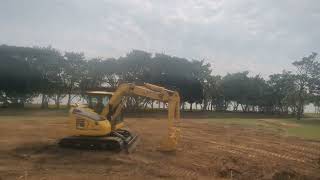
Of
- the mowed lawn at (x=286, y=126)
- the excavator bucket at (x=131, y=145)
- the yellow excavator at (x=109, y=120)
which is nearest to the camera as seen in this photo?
the yellow excavator at (x=109, y=120)

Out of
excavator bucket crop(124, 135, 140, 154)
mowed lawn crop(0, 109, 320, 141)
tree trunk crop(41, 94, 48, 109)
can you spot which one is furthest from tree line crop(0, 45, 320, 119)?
excavator bucket crop(124, 135, 140, 154)

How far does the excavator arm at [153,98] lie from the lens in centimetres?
1933

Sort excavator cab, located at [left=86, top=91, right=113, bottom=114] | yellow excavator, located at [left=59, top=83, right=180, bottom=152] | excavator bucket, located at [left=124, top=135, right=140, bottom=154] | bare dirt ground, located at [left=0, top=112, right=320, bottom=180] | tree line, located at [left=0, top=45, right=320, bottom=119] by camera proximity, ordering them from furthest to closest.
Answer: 1. tree line, located at [left=0, top=45, right=320, bottom=119]
2. excavator cab, located at [left=86, top=91, right=113, bottom=114]
3. excavator bucket, located at [left=124, top=135, right=140, bottom=154]
4. yellow excavator, located at [left=59, top=83, right=180, bottom=152]
5. bare dirt ground, located at [left=0, top=112, right=320, bottom=180]

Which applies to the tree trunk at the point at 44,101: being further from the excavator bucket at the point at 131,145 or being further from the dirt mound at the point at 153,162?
the excavator bucket at the point at 131,145

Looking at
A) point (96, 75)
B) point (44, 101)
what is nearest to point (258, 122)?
point (96, 75)

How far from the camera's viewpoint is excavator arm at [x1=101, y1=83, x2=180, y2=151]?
1933 centimetres

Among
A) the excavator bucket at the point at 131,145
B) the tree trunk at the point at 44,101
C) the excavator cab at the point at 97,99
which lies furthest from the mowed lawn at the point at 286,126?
the tree trunk at the point at 44,101

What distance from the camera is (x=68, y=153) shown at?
58.9 feet

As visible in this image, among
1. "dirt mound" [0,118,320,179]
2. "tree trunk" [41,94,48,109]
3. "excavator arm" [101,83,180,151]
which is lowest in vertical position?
"dirt mound" [0,118,320,179]

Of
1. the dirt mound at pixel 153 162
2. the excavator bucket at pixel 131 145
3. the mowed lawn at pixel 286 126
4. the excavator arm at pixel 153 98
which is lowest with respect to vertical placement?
the dirt mound at pixel 153 162

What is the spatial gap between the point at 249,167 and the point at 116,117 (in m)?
6.29

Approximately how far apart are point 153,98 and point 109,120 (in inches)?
84.9

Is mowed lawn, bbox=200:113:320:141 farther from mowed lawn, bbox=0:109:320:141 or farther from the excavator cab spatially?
the excavator cab

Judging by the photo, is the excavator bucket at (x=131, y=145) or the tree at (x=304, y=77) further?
the tree at (x=304, y=77)
